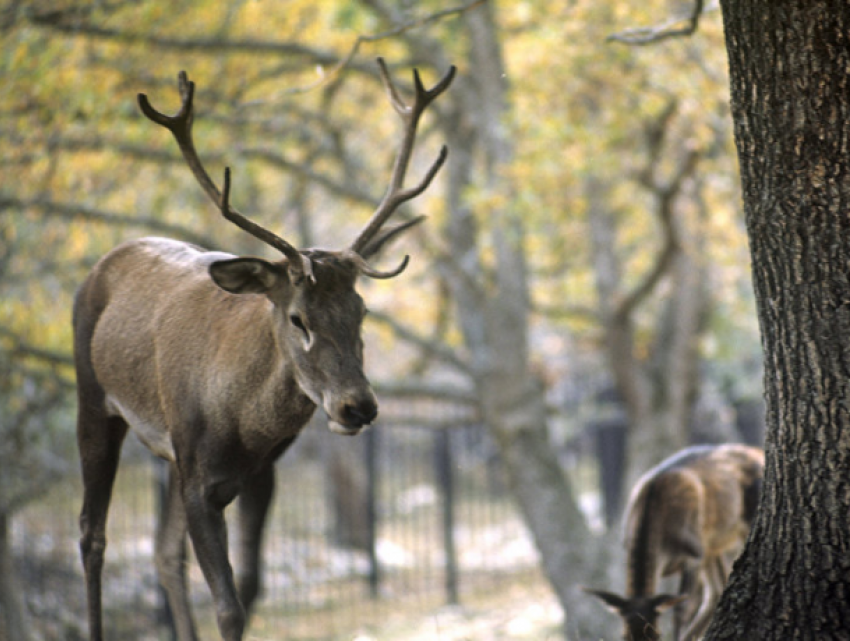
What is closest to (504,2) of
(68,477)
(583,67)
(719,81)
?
(583,67)

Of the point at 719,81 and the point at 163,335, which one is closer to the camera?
the point at 163,335

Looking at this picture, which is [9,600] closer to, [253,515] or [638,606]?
[253,515]

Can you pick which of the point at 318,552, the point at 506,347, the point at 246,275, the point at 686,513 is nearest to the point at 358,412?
the point at 246,275

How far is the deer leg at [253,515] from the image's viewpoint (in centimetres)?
447

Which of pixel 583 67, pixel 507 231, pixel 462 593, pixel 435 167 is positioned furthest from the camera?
pixel 462 593

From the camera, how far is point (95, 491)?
14.9ft

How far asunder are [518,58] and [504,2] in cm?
66

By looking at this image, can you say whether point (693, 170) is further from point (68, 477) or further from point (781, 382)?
point (781, 382)

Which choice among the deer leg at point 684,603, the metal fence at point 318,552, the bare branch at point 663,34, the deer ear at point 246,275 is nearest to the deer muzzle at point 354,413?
the deer ear at point 246,275

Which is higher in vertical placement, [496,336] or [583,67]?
[583,67]

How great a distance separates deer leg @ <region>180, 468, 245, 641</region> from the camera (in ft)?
13.2

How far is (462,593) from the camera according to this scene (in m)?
14.8

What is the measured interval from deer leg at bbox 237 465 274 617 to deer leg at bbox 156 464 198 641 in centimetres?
26

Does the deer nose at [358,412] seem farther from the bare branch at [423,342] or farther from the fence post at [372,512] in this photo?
the fence post at [372,512]
